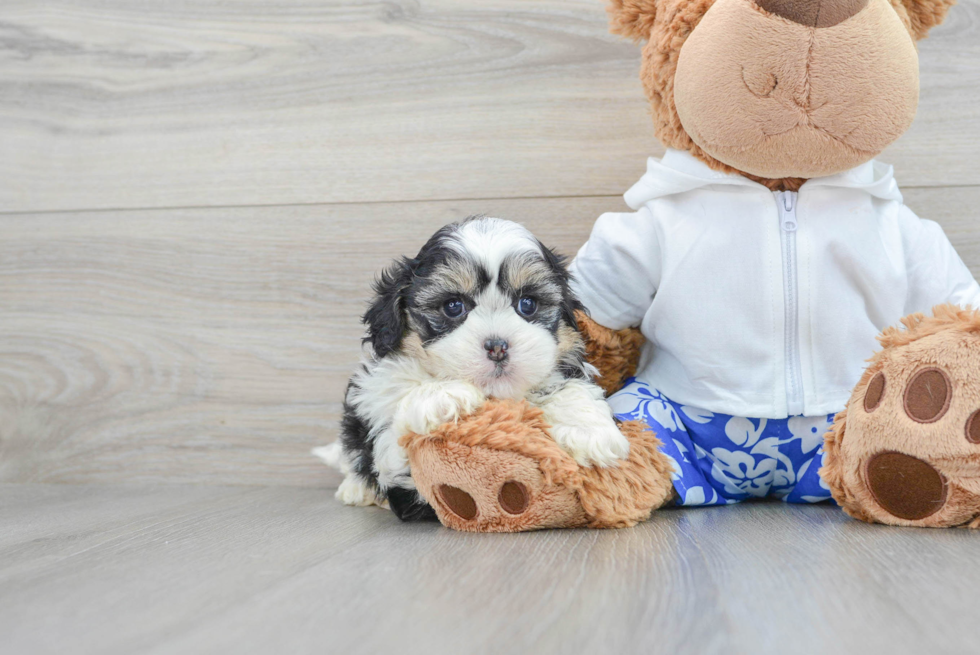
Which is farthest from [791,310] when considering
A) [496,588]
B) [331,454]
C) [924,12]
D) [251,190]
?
[251,190]

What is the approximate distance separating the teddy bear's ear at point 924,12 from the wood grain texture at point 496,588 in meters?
0.80

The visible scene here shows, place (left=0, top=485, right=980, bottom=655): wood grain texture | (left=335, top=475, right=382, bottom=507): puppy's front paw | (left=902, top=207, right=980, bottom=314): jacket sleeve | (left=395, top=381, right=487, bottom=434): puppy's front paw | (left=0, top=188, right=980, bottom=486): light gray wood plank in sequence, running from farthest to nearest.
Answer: (left=0, top=188, right=980, bottom=486): light gray wood plank, (left=335, top=475, right=382, bottom=507): puppy's front paw, (left=902, top=207, right=980, bottom=314): jacket sleeve, (left=395, top=381, right=487, bottom=434): puppy's front paw, (left=0, top=485, right=980, bottom=655): wood grain texture

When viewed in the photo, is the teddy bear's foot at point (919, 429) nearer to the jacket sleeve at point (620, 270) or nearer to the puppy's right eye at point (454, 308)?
the jacket sleeve at point (620, 270)

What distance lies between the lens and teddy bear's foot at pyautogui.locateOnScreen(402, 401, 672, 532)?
113 centimetres

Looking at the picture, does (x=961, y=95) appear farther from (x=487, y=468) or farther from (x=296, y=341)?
(x=296, y=341)

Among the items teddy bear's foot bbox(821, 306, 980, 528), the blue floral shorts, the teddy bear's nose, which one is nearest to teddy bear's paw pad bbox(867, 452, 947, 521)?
teddy bear's foot bbox(821, 306, 980, 528)

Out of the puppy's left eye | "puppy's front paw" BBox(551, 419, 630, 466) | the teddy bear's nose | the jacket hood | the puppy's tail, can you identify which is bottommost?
the puppy's tail

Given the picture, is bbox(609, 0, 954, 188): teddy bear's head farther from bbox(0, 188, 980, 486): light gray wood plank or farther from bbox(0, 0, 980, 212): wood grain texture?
bbox(0, 188, 980, 486): light gray wood plank

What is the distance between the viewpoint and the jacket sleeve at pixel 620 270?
1424 mm

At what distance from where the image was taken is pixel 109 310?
74.7 inches

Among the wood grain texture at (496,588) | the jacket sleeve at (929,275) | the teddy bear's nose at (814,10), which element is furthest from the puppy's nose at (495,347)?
the jacket sleeve at (929,275)

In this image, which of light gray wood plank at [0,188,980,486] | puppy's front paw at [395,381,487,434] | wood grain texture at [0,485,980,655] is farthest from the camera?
light gray wood plank at [0,188,980,486]

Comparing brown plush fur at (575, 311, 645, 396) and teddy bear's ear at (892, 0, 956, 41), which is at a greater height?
teddy bear's ear at (892, 0, 956, 41)

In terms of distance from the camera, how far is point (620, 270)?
143 cm
